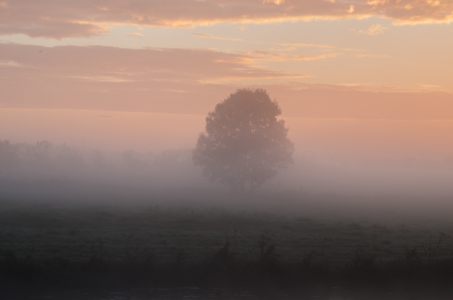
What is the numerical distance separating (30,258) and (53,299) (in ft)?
9.92

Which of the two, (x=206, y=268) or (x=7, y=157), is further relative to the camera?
(x=7, y=157)

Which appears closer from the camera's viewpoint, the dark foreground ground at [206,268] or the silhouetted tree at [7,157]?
the dark foreground ground at [206,268]

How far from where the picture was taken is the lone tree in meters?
51.0

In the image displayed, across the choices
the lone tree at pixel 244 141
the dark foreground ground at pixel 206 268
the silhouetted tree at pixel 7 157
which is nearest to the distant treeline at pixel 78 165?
the silhouetted tree at pixel 7 157

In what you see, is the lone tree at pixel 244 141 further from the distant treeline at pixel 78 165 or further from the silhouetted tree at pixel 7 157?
the silhouetted tree at pixel 7 157

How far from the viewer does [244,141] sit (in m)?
50.7

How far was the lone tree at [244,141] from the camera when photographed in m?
51.0

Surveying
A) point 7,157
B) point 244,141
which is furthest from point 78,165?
point 244,141

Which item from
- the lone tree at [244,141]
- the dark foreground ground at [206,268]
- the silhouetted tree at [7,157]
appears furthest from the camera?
the silhouetted tree at [7,157]

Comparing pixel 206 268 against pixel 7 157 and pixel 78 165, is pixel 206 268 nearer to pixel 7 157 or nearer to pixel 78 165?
pixel 7 157

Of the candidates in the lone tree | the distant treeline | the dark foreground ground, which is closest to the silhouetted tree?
the distant treeline

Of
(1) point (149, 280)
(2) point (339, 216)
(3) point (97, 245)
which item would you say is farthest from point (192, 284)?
(2) point (339, 216)

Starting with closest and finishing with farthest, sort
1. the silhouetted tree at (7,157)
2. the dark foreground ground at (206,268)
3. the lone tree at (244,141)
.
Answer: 1. the dark foreground ground at (206,268)
2. the lone tree at (244,141)
3. the silhouetted tree at (7,157)

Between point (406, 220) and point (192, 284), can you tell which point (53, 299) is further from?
point (406, 220)
